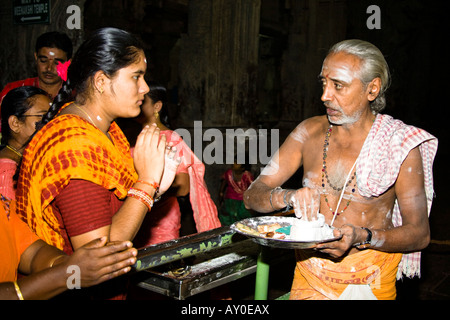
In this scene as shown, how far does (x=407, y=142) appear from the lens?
2186 mm

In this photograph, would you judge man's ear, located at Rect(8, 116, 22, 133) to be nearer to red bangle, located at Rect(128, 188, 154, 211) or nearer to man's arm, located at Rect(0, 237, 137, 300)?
red bangle, located at Rect(128, 188, 154, 211)

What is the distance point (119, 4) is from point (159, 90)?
4139mm

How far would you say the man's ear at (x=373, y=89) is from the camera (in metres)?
2.37

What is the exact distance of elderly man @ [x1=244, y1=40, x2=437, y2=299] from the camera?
2.16 meters

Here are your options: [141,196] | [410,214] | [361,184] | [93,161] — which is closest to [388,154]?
[361,184]

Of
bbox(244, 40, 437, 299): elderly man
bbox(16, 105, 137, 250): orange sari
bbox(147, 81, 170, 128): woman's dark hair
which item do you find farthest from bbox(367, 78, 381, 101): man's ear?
bbox(147, 81, 170, 128): woman's dark hair

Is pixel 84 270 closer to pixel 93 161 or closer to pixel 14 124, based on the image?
pixel 93 161

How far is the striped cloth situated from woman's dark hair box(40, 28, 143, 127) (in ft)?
4.54

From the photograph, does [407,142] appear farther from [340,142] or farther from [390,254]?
[390,254]

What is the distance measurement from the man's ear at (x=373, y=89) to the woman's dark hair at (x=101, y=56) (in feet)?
4.42

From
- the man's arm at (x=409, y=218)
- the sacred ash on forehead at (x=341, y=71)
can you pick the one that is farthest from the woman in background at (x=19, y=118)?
the man's arm at (x=409, y=218)

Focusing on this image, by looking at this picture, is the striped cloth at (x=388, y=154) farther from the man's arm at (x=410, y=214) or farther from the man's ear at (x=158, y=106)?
the man's ear at (x=158, y=106)

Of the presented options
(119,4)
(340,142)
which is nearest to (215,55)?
(119,4)

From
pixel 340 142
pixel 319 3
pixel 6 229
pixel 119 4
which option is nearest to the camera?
pixel 6 229
